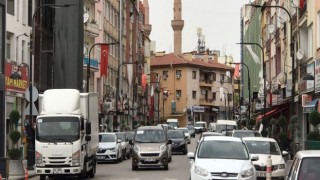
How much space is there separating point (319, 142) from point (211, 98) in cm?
12117

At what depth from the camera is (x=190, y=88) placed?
143000mm

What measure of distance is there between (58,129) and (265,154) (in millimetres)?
7767

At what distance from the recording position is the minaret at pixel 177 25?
14838 cm

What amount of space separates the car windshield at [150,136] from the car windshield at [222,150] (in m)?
12.4

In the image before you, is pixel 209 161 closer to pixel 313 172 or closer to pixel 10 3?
pixel 313 172

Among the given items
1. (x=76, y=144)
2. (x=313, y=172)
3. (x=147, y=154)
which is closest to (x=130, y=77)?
(x=147, y=154)

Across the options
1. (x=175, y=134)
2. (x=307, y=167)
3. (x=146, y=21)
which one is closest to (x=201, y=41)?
(x=146, y=21)

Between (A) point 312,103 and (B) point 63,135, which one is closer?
(B) point 63,135

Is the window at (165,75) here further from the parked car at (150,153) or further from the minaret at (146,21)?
the parked car at (150,153)

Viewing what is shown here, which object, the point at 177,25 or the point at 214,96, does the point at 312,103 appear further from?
the point at 214,96

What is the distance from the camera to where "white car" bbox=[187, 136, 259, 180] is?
1947cm

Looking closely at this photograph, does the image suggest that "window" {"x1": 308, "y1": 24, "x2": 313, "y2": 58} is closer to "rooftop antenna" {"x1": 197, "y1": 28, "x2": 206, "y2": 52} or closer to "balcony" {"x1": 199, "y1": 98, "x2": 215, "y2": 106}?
"balcony" {"x1": 199, "y1": 98, "x2": 215, "y2": 106}

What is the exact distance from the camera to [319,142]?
29.7 metres

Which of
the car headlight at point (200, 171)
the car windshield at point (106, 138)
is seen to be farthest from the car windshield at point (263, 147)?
the car windshield at point (106, 138)
